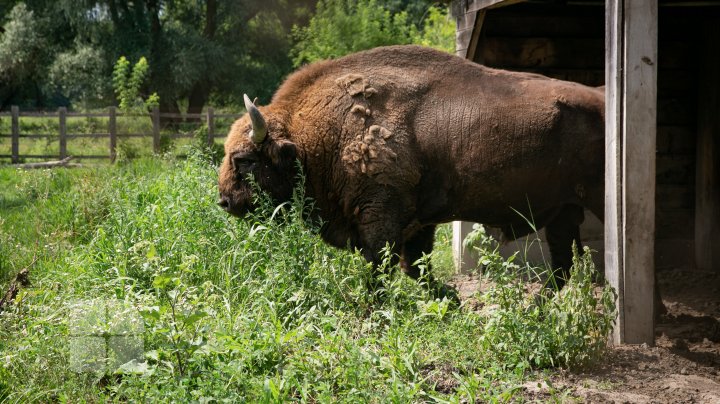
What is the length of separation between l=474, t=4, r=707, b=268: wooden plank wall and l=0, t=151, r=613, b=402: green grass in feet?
9.54

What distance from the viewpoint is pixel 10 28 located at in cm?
2959

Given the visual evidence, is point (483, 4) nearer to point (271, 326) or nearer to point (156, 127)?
point (271, 326)

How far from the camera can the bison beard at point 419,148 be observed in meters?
6.20

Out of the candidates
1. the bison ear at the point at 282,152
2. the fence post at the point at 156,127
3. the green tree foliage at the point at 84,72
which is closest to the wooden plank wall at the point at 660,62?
the bison ear at the point at 282,152

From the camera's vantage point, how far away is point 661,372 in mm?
4727

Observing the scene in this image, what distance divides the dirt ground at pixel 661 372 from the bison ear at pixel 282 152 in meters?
2.90

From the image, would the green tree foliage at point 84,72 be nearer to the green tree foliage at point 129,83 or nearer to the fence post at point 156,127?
the fence post at point 156,127

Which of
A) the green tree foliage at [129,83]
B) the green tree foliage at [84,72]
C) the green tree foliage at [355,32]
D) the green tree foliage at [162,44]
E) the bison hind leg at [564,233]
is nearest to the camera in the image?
the bison hind leg at [564,233]

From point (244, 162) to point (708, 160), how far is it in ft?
15.6

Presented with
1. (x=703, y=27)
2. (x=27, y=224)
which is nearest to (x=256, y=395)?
(x=27, y=224)

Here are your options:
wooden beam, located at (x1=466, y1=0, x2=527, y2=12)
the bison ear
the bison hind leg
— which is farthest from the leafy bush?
wooden beam, located at (x1=466, y1=0, x2=527, y2=12)

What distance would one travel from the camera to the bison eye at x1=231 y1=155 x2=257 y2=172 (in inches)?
256

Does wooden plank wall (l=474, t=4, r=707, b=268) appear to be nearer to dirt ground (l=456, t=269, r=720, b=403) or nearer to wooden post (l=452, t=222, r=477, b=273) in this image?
wooden post (l=452, t=222, r=477, b=273)

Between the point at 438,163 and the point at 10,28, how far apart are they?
2757 cm
